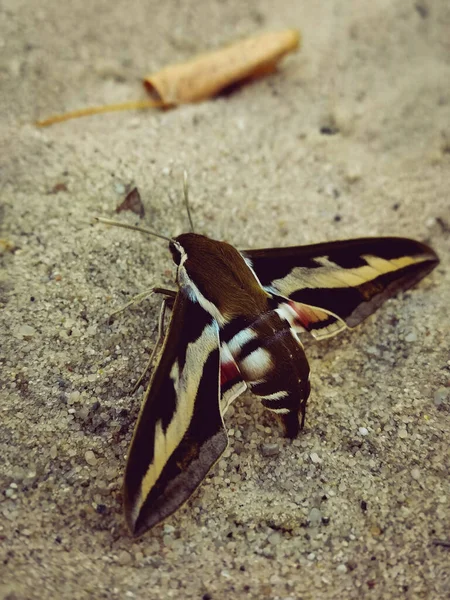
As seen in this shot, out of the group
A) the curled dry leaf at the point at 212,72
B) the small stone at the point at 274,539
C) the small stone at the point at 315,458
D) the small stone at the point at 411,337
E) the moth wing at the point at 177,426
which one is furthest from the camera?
the curled dry leaf at the point at 212,72

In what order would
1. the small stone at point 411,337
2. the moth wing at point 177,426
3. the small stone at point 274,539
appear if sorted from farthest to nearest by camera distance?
the small stone at point 411,337 < the small stone at point 274,539 < the moth wing at point 177,426

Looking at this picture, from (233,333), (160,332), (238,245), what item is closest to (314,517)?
(233,333)

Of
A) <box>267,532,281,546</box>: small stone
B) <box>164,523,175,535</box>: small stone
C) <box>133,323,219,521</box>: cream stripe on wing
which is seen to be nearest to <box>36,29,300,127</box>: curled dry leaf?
<box>133,323,219,521</box>: cream stripe on wing

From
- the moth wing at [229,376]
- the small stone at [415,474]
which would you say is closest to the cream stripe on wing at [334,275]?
the moth wing at [229,376]

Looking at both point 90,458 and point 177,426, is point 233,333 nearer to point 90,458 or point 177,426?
point 177,426

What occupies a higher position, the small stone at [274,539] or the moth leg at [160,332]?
the moth leg at [160,332]

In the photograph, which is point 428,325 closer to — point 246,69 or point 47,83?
point 246,69

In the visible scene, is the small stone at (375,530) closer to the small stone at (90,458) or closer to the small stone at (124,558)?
the small stone at (124,558)

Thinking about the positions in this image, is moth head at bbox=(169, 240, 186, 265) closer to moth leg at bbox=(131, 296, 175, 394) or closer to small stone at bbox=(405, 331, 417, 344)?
moth leg at bbox=(131, 296, 175, 394)
